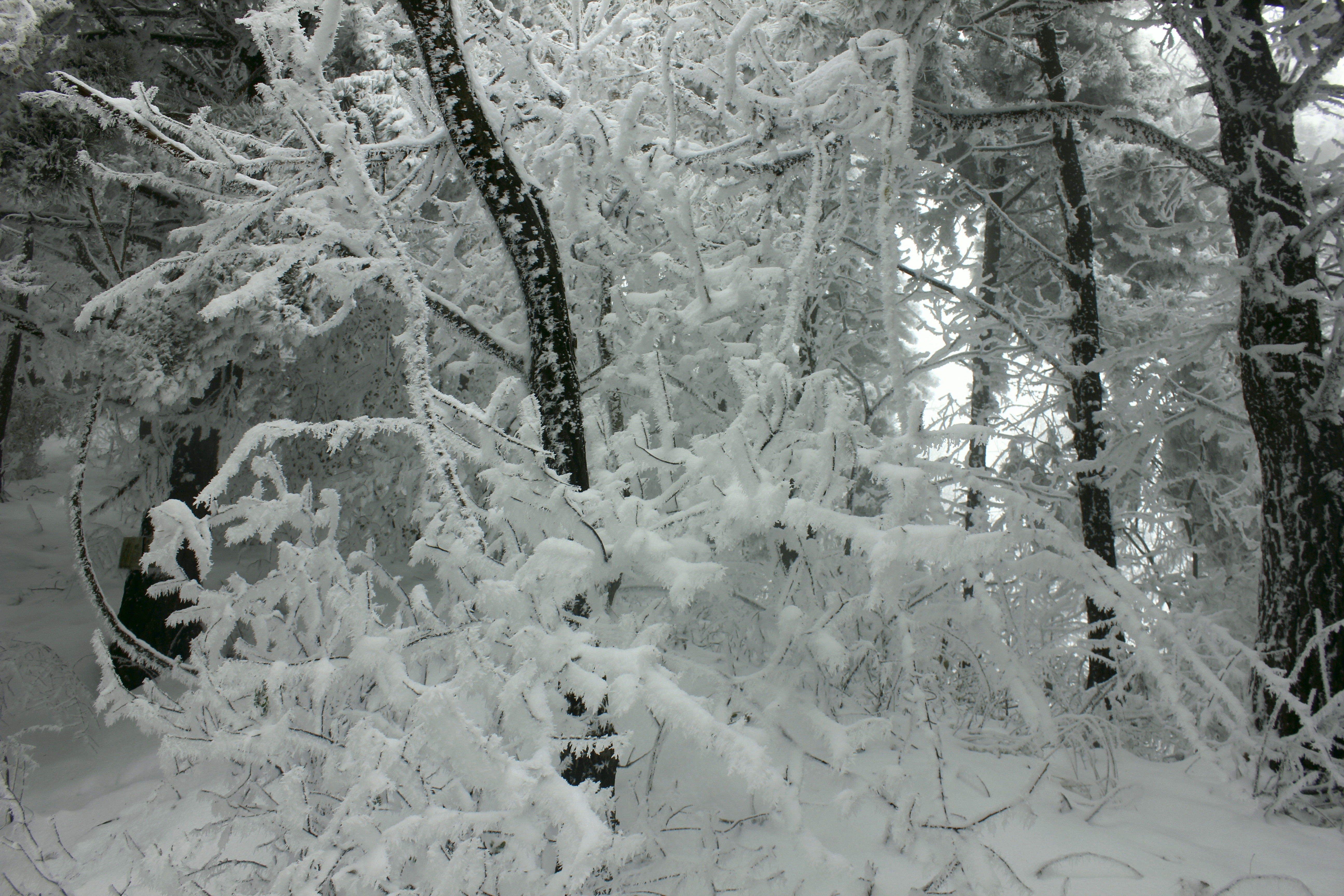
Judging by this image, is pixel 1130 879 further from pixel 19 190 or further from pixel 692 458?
pixel 19 190

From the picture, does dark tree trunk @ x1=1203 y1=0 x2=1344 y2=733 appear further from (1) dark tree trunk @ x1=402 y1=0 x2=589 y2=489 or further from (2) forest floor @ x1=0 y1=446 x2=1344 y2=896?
(1) dark tree trunk @ x1=402 y1=0 x2=589 y2=489

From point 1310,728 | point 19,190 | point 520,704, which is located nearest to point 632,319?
point 520,704

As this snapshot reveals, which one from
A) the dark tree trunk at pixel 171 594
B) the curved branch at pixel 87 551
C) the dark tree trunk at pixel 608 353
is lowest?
the dark tree trunk at pixel 171 594

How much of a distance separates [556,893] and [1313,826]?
3069 millimetres

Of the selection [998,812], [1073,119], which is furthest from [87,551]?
[1073,119]

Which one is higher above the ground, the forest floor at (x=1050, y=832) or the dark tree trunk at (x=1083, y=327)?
the dark tree trunk at (x=1083, y=327)

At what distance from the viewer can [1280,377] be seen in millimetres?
4316

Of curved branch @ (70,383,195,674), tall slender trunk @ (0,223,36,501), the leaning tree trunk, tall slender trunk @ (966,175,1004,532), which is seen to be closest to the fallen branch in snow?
the leaning tree trunk

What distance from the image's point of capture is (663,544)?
218 centimetres

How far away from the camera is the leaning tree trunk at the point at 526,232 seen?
274 cm

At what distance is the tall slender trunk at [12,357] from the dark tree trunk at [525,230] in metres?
8.22

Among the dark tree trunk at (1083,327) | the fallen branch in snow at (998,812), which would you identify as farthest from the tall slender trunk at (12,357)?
the dark tree trunk at (1083,327)

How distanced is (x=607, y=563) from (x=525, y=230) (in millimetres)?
1561

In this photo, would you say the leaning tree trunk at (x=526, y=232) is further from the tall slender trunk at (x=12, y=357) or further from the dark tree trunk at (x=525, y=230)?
the tall slender trunk at (x=12, y=357)
